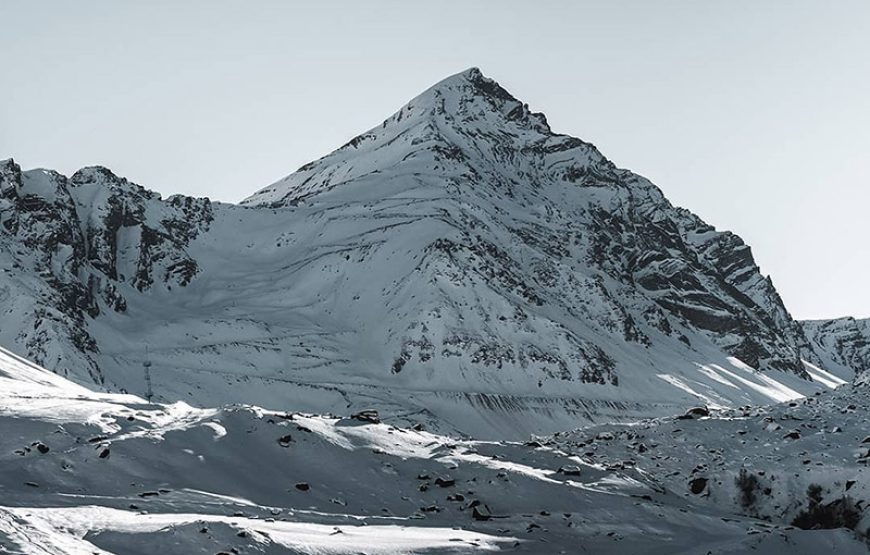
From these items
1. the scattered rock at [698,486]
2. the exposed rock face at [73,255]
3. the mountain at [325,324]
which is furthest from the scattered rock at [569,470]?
the exposed rock face at [73,255]

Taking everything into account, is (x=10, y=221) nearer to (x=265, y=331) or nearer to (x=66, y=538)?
(x=265, y=331)

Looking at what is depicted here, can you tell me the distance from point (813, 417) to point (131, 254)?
555 ft

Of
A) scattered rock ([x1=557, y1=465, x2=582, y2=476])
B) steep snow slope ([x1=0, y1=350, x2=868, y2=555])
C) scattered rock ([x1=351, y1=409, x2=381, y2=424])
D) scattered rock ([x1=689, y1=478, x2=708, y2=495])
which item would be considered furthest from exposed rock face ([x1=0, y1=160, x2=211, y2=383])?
scattered rock ([x1=689, y1=478, x2=708, y2=495])

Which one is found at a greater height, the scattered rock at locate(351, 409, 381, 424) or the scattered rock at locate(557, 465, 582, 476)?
the scattered rock at locate(351, 409, 381, 424)

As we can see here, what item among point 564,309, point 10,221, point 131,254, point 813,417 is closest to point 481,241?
point 564,309

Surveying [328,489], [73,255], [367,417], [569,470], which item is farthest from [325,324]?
[328,489]

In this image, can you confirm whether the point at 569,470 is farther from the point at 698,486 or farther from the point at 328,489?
the point at 328,489

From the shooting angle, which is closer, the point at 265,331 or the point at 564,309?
the point at 265,331

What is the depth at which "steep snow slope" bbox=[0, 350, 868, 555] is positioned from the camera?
711 inches

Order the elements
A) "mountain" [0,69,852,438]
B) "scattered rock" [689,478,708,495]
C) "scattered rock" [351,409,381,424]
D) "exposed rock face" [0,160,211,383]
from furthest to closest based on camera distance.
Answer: "mountain" [0,69,852,438], "exposed rock face" [0,160,211,383], "scattered rock" [351,409,381,424], "scattered rock" [689,478,708,495]

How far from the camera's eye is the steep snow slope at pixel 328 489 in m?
18.0

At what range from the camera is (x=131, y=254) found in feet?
609

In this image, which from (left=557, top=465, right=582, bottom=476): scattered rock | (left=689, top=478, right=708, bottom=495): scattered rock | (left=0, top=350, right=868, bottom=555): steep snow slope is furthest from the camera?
(left=689, top=478, right=708, bottom=495): scattered rock

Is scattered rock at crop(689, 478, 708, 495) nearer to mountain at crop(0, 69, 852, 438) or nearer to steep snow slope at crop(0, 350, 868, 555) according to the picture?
steep snow slope at crop(0, 350, 868, 555)
